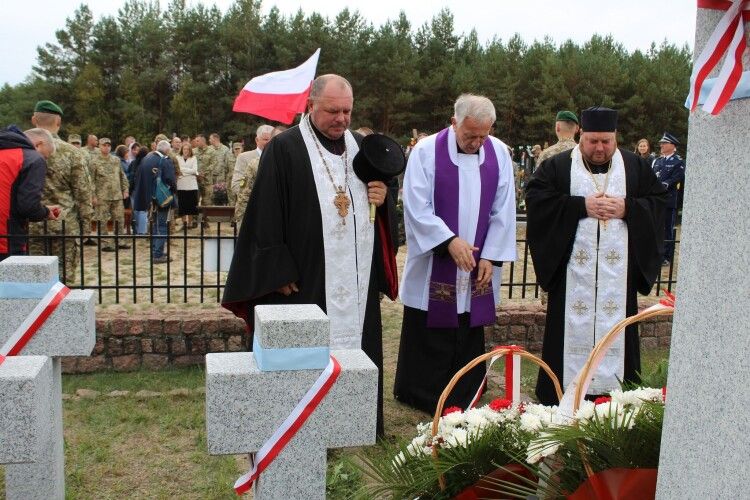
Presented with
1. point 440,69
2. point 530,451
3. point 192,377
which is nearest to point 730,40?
point 530,451

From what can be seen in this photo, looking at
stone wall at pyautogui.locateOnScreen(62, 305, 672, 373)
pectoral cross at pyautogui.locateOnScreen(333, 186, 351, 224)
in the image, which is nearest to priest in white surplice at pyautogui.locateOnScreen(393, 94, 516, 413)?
pectoral cross at pyautogui.locateOnScreen(333, 186, 351, 224)

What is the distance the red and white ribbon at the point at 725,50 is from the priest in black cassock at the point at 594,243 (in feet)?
12.8

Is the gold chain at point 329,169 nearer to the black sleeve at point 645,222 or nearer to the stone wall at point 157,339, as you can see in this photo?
the black sleeve at point 645,222

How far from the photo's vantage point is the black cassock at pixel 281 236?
178 inches

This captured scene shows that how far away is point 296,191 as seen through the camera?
464 centimetres

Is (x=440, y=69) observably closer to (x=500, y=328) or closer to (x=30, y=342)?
(x=500, y=328)

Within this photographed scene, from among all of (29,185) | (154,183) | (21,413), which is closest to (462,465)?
(21,413)

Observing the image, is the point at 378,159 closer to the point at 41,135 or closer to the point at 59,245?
the point at 41,135

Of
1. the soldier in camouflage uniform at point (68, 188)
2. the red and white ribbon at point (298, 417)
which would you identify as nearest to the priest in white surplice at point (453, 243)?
the red and white ribbon at point (298, 417)

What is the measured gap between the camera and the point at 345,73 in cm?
4166

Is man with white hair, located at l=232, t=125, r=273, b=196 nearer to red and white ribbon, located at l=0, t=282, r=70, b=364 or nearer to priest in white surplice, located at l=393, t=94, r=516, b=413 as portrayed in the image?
priest in white surplice, located at l=393, t=94, r=516, b=413

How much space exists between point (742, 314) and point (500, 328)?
18.8 feet

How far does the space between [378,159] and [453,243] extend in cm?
76

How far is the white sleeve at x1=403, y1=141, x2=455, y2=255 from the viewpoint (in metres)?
5.11
